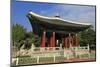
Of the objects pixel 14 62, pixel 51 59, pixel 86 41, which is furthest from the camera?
pixel 86 41

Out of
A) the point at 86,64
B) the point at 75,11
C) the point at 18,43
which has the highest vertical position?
the point at 75,11

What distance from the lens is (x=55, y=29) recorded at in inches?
104

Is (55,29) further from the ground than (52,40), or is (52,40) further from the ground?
(55,29)

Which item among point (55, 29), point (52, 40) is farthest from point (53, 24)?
point (52, 40)

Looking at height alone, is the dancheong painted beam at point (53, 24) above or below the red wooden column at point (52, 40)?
above

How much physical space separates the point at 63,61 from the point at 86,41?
431 mm

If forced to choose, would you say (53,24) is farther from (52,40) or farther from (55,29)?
(52,40)

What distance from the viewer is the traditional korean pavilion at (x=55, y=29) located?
2547mm

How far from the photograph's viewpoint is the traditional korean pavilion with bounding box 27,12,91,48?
255cm

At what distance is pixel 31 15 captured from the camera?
252 centimetres

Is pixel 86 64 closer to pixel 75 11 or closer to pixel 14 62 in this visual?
pixel 75 11

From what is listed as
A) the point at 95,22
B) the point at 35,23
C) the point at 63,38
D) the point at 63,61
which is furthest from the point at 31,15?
the point at 95,22

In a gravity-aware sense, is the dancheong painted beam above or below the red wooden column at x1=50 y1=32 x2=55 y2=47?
above

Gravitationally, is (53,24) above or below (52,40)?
above
